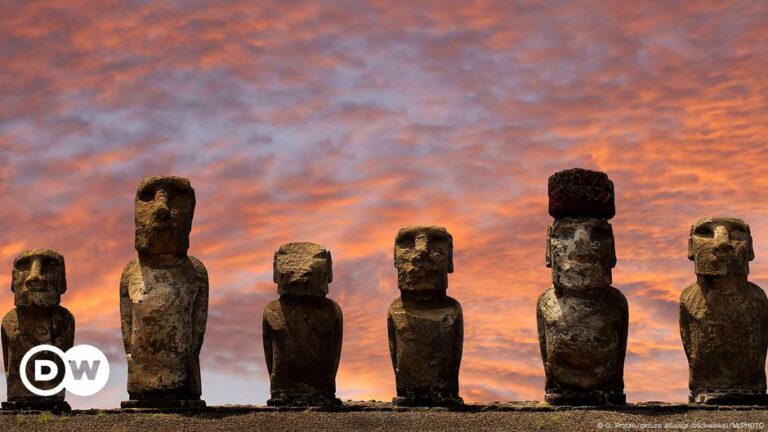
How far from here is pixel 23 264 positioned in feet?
79.5

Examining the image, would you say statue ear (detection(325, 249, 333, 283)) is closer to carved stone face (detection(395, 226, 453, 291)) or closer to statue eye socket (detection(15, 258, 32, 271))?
carved stone face (detection(395, 226, 453, 291))

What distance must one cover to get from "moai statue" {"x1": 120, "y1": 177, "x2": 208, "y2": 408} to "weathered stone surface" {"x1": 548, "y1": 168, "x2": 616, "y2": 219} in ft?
18.7

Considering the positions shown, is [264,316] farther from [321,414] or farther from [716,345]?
[716,345]

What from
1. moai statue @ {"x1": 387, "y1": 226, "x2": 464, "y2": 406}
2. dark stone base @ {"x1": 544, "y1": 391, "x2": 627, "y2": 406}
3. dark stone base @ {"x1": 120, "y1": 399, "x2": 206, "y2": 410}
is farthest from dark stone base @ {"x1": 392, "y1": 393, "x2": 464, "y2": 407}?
dark stone base @ {"x1": 120, "y1": 399, "x2": 206, "y2": 410}

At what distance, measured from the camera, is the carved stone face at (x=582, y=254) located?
71.8 feet

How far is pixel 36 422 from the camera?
70.7 ft

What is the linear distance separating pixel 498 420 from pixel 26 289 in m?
8.47

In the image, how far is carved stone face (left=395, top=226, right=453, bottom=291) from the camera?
74.6 ft

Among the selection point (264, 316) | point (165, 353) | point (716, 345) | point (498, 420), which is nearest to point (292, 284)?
point (264, 316)

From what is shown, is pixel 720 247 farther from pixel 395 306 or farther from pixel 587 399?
pixel 395 306

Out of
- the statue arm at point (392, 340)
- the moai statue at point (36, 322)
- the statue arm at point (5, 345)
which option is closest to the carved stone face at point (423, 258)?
the statue arm at point (392, 340)

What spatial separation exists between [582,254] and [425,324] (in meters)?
2.78

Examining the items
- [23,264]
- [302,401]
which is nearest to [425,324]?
[302,401]

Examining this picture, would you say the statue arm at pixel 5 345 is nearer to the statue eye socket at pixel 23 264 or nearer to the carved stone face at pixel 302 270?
the statue eye socket at pixel 23 264
